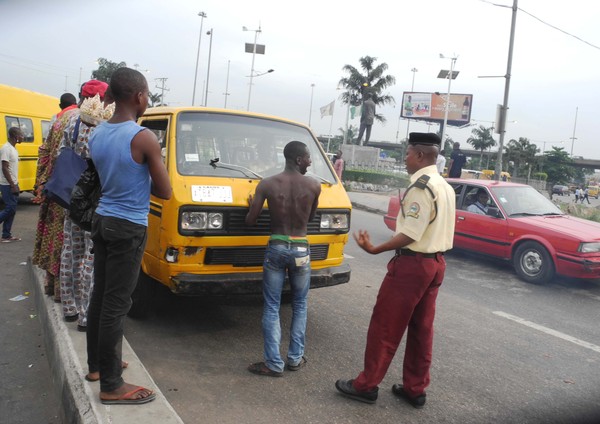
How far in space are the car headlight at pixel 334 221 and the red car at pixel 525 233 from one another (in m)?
4.13

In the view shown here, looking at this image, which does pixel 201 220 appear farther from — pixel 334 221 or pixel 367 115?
pixel 367 115

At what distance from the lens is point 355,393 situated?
11.3ft

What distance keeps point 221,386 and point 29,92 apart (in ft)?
33.9

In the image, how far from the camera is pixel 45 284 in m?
4.75

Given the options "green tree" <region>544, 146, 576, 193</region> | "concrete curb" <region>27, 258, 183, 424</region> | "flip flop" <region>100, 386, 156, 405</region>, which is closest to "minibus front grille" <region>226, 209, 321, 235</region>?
"concrete curb" <region>27, 258, 183, 424</region>

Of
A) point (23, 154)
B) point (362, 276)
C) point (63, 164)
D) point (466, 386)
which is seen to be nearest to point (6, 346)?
point (63, 164)

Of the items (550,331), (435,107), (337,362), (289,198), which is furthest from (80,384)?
(435,107)

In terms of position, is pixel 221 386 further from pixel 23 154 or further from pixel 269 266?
pixel 23 154

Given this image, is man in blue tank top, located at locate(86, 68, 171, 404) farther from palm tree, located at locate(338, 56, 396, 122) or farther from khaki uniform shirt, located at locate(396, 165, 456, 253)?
palm tree, located at locate(338, 56, 396, 122)

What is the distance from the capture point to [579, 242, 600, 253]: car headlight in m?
7.14

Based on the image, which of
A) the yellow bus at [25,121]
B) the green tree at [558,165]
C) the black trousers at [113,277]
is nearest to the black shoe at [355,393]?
the black trousers at [113,277]

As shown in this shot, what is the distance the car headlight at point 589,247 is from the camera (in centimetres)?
714

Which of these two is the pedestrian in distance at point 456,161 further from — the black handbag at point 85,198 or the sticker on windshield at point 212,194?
the black handbag at point 85,198

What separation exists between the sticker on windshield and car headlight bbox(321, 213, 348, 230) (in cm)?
91
